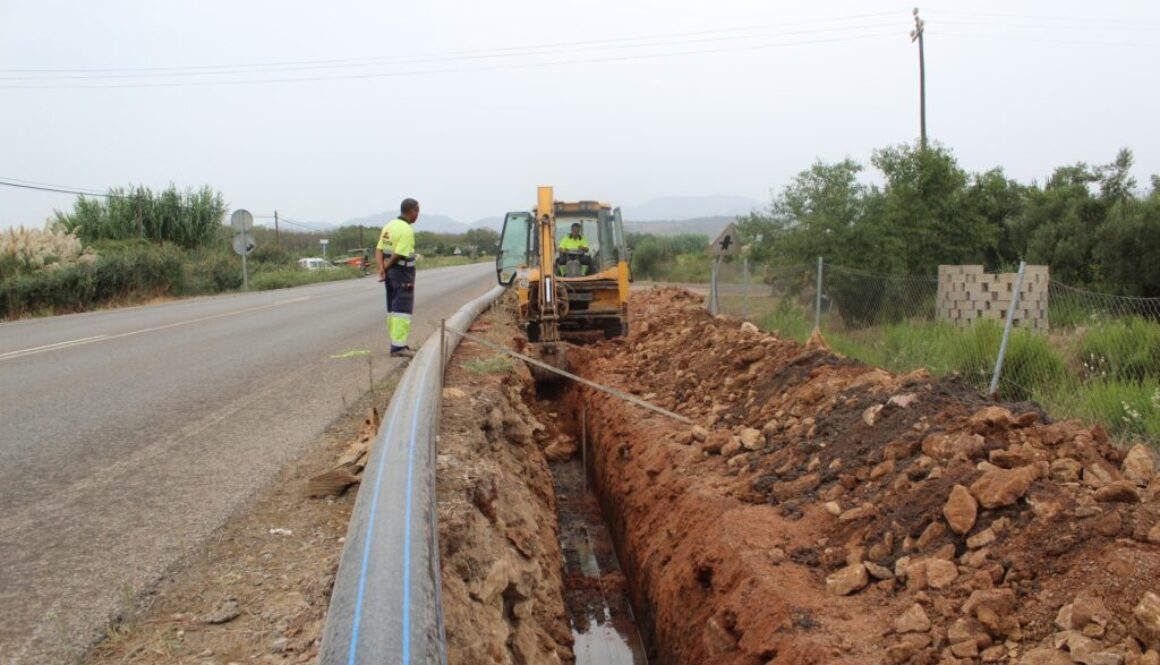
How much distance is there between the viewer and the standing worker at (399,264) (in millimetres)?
8992

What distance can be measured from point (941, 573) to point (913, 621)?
0.30 meters

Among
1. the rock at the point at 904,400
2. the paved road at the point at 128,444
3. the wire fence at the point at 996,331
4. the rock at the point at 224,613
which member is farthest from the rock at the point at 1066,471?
the paved road at the point at 128,444

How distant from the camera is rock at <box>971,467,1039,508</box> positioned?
12.9 feet

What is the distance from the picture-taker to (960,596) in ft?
12.0

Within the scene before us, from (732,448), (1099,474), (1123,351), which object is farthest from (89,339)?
(1123,351)

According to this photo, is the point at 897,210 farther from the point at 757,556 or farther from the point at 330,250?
the point at 330,250

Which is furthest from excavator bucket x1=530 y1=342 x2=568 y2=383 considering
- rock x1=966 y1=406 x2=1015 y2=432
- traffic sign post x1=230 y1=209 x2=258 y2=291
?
traffic sign post x1=230 y1=209 x2=258 y2=291

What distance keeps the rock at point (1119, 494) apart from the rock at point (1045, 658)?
3.05ft

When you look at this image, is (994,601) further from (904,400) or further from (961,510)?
(904,400)

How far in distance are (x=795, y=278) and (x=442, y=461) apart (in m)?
12.3

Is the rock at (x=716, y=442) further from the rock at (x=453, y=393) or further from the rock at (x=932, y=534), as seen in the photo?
the rock at (x=932, y=534)

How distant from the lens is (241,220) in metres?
27.0

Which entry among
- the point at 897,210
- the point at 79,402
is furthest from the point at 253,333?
the point at 897,210

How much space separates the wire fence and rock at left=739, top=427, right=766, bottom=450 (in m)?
1.45
